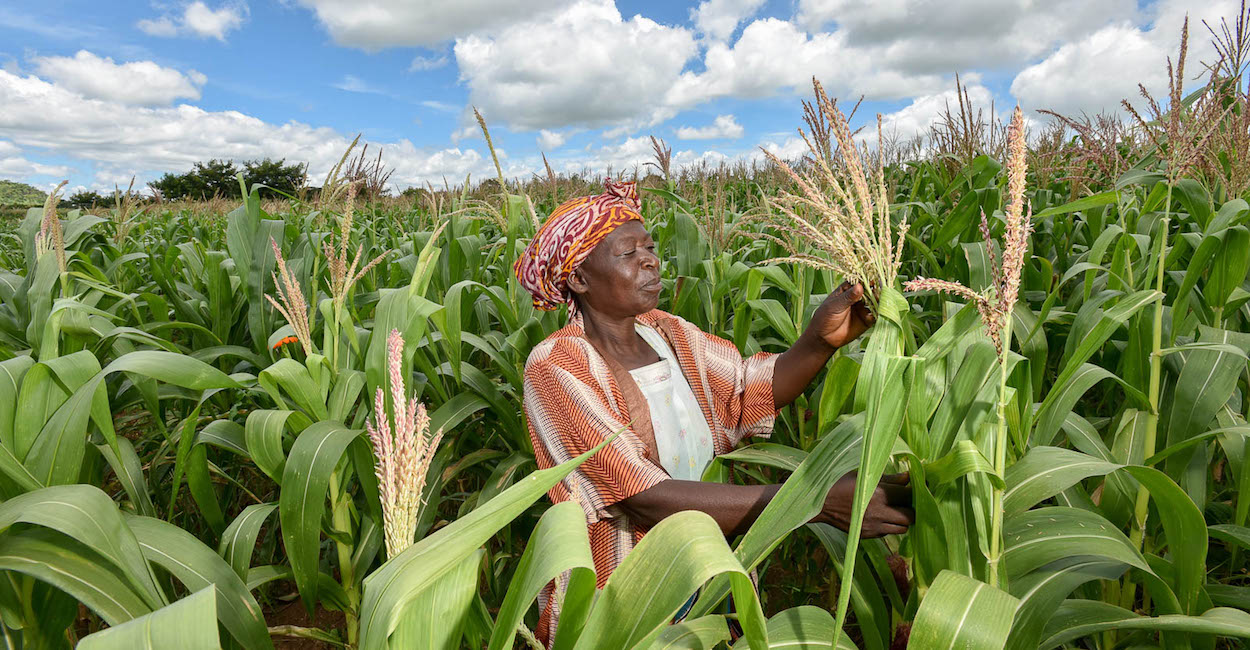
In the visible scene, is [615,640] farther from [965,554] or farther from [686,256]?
[686,256]

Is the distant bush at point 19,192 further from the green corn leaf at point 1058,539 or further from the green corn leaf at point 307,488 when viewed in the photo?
the green corn leaf at point 1058,539

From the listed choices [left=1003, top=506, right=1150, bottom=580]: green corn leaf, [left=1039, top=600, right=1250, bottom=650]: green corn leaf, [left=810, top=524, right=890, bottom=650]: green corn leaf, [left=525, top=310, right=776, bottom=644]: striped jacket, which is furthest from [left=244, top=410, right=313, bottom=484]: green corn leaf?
[left=1039, top=600, right=1250, bottom=650]: green corn leaf

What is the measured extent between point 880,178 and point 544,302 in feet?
4.60

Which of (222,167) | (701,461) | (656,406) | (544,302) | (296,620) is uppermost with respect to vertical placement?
(222,167)

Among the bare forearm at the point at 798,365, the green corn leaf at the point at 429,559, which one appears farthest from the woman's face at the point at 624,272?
the green corn leaf at the point at 429,559

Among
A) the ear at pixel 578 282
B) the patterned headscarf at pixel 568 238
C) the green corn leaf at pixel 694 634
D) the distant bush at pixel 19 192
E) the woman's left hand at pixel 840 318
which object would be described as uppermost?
the distant bush at pixel 19 192

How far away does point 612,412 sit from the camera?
2.00 meters

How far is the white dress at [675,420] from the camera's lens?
2143 mm

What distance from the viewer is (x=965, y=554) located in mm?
1322

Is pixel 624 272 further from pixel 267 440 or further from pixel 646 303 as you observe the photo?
pixel 267 440

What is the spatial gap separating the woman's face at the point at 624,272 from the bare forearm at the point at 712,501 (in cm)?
65

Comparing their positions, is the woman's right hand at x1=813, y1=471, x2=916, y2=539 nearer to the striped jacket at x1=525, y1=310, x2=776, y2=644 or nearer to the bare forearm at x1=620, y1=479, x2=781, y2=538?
the bare forearm at x1=620, y1=479, x2=781, y2=538

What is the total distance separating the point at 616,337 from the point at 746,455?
613mm

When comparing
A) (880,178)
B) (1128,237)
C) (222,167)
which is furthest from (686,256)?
(222,167)
